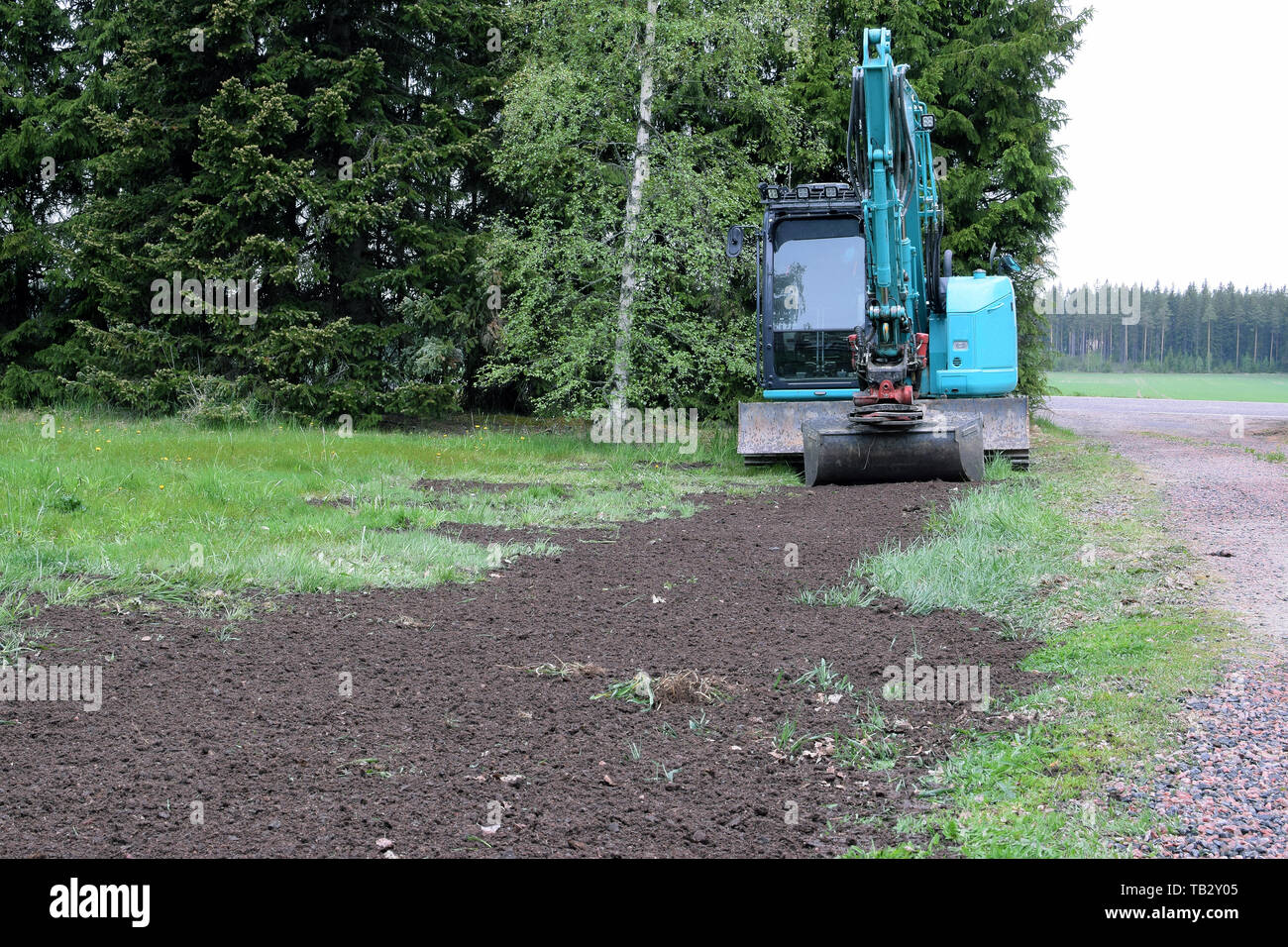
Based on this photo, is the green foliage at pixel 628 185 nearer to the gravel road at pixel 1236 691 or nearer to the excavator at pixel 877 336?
the excavator at pixel 877 336

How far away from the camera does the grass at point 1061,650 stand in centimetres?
342

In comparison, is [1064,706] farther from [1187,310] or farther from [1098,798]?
[1187,310]

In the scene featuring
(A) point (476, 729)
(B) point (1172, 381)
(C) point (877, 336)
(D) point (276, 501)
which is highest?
(B) point (1172, 381)

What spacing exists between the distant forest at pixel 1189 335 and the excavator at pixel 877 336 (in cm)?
7630

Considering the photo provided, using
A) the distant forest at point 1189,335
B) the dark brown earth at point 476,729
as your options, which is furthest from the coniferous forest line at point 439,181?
the distant forest at point 1189,335

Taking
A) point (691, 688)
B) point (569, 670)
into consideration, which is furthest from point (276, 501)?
point (691, 688)

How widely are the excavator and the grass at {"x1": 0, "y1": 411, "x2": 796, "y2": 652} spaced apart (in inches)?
43.5

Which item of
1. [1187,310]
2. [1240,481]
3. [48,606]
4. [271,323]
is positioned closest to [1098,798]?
[48,606]

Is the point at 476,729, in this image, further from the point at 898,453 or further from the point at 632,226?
the point at 632,226

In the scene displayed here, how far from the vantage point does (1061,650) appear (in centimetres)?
529

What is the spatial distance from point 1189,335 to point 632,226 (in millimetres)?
81882

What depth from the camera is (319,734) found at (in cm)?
427

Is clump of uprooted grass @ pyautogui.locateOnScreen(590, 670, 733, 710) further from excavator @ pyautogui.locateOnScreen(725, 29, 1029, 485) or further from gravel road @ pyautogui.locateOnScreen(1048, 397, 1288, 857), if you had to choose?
excavator @ pyautogui.locateOnScreen(725, 29, 1029, 485)

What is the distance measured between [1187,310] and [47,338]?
86.5m
